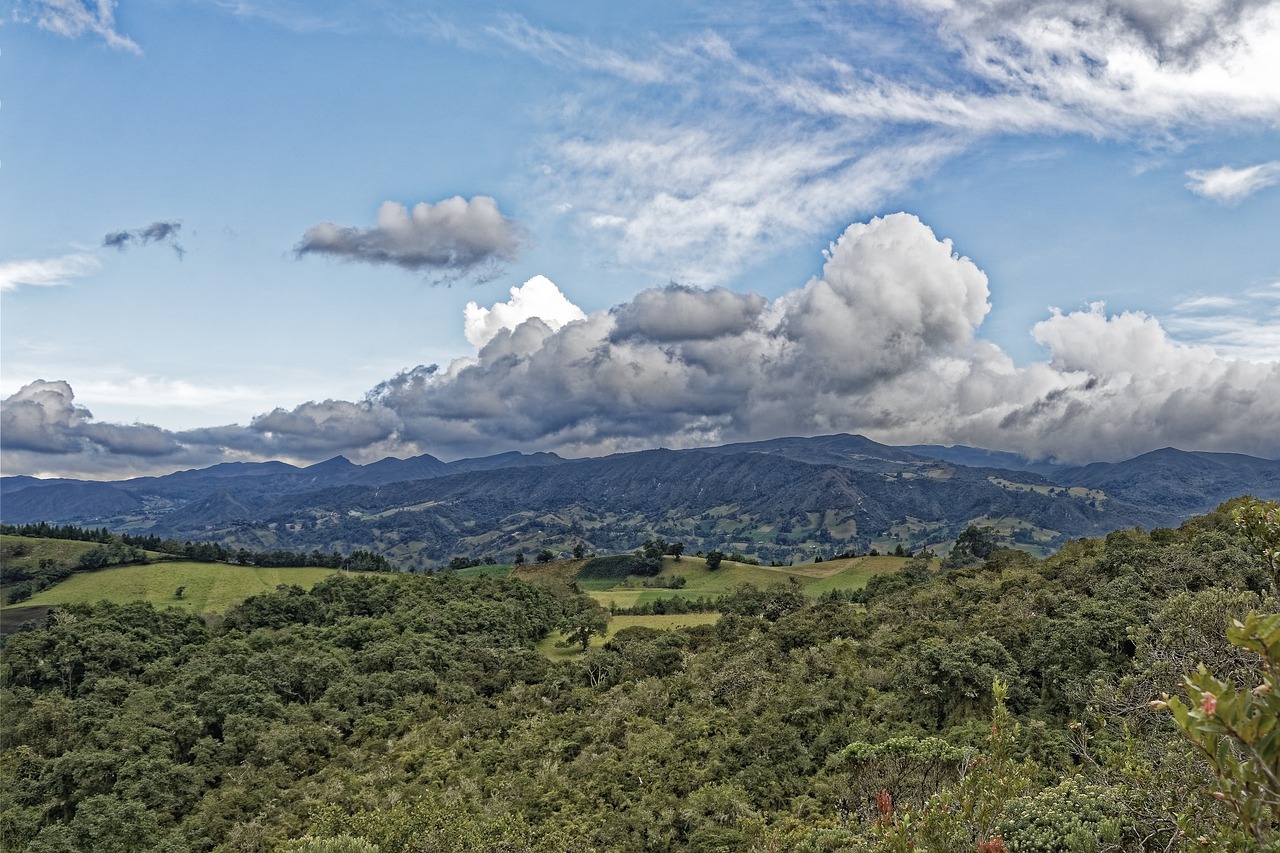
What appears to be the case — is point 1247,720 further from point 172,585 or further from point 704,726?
point 172,585

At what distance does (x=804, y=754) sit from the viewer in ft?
137

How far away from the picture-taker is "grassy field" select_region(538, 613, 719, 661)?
95700 millimetres

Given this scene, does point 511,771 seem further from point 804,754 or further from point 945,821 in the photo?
point 945,821

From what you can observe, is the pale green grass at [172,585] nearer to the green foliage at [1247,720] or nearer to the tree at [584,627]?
the tree at [584,627]

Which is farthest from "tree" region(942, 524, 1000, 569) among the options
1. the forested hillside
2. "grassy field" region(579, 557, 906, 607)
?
the forested hillside

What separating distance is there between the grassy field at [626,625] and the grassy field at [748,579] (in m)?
23.2

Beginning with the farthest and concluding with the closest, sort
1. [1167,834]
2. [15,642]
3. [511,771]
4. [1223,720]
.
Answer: [15,642], [511,771], [1167,834], [1223,720]

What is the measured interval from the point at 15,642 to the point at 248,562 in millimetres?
86223

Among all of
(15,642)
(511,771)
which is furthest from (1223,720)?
(15,642)

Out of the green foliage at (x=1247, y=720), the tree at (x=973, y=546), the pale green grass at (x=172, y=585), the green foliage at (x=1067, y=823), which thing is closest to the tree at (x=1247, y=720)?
the green foliage at (x=1247, y=720)

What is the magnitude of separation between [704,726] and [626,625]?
64.0 meters

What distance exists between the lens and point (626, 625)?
111250 mm

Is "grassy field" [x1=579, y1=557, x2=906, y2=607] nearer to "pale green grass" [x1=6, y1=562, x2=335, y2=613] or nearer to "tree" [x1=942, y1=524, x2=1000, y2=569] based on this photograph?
"tree" [x1=942, y1=524, x2=1000, y2=569]

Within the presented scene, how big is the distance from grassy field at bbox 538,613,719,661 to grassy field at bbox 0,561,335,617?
6526cm
